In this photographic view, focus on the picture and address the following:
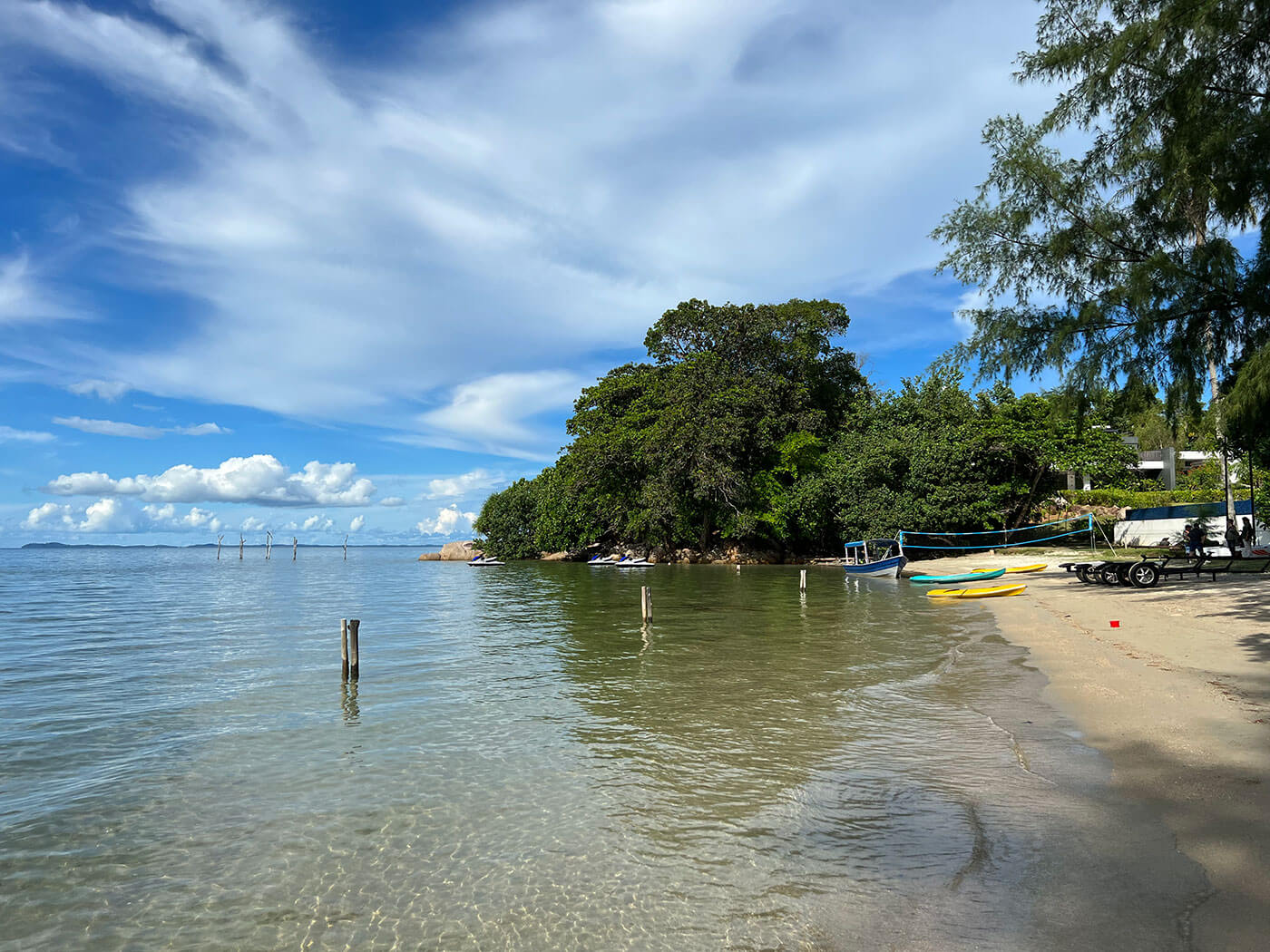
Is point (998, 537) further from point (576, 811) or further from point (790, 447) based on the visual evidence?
point (576, 811)

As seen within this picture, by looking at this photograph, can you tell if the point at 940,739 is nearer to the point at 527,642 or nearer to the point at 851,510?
the point at 527,642

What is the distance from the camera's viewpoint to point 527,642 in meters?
19.4

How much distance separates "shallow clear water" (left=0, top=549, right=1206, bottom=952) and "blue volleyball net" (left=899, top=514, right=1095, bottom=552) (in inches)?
1211

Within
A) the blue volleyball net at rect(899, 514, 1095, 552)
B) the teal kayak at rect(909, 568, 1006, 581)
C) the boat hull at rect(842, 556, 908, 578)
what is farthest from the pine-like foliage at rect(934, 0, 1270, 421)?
the blue volleyball net at rect(899, 514, 1095, 552)

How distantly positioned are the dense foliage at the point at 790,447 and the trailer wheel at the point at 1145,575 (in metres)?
21.9

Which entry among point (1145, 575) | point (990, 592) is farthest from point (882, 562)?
point (1145, 575)

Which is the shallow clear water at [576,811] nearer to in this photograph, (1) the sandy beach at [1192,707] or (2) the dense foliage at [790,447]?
(1) the sandy beach at [1192,707]

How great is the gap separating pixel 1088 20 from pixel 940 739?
45.1 ft

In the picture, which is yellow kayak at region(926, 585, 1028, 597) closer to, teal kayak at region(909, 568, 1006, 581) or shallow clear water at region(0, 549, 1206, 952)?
teal kayak at region(909, 568, 1006, 581)

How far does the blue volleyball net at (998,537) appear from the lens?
A: 43594 mm

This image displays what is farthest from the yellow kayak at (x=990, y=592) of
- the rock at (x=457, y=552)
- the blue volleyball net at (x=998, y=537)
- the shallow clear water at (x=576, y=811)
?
the rock at (x=457, y=552)

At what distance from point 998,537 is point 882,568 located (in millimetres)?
13637

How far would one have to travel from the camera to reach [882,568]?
38.0m

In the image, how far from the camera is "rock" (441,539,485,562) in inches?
4149
